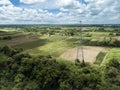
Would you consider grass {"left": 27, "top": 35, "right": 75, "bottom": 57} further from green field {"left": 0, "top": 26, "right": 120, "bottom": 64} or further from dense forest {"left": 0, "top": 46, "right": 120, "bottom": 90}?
dense forest {"left": 0, "top": 46, "right": 120, "bottom": 90}

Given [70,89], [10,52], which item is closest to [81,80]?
[70,89]

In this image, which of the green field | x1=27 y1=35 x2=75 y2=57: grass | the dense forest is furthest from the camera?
the green field

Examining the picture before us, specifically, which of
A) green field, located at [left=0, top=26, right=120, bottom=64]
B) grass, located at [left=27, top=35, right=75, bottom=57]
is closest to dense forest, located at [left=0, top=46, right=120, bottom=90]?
green field, located at [left=0, top=26, right=120, bottom=64]

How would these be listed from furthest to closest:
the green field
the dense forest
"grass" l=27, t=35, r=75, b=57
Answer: the green field < "grass" l=27, t=35, r=75, b=57 < the dense forest

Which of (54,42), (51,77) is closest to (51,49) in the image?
(54,42)

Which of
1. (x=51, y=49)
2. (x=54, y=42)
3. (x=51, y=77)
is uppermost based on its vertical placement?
(x=51, y=77)

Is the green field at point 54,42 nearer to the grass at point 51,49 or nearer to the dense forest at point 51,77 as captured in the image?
the grass at point 51,49

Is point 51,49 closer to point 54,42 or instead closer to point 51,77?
point 54,42

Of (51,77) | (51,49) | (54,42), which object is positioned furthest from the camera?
(54,42)

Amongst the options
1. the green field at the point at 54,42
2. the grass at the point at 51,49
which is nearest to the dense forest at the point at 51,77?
the green field at the point at 54,42

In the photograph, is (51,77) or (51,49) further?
(51,49)
